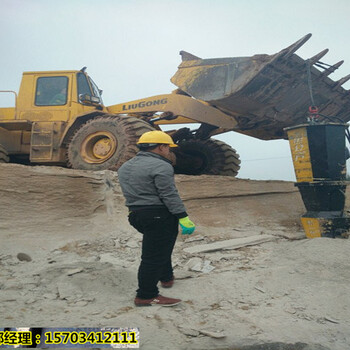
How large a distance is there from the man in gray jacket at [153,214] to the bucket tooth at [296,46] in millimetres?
3680

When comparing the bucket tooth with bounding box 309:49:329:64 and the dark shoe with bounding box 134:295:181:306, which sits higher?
the bucket tooth with bounding box 309:49:329:64

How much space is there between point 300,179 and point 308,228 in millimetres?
689

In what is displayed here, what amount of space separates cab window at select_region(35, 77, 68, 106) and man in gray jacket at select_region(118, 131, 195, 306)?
508cm

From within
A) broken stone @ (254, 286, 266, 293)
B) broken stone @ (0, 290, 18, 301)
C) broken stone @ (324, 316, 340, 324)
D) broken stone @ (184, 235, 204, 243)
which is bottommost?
broken stone @ (0, 290, 18, 301)

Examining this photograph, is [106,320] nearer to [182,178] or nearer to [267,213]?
[182,178]

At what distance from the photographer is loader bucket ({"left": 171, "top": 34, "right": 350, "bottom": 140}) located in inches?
229

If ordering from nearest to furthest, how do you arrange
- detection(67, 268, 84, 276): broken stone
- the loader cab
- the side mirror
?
detection(67, 268, 84, 276): broken stone
the side mirror
the loader cab

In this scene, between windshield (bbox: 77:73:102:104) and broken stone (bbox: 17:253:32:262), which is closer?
broken stone (bbox: 17:253:32:262)

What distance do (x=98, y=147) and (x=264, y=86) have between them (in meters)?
3.34

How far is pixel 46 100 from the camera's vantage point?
7.60 m

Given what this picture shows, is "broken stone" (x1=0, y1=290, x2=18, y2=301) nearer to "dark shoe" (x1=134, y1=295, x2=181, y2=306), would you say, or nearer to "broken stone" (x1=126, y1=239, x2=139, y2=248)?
"dark shoe" (x1=134, y1=295, x2=181, y2=306)

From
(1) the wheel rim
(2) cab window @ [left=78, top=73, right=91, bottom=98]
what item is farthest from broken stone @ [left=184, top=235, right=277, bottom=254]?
(2) cab window @ [left=78, top=73, right=91, bottom=98]

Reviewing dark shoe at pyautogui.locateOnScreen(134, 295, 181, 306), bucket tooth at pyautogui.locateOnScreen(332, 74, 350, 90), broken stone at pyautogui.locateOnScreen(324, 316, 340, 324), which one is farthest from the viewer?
bucket tooth at pyautogui.locateOnScreen(332, 74, 350, 90)

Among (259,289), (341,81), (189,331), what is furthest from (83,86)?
(189,331)
